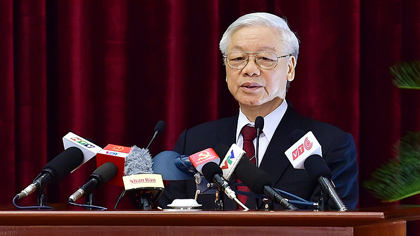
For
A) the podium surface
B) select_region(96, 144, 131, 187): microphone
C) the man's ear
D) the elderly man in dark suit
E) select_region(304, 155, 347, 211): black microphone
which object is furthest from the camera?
the man's ear

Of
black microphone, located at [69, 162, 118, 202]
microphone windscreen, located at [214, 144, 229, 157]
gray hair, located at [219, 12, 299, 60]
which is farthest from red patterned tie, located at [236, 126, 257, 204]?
black microphone, located at [69, 162, 118, 202]

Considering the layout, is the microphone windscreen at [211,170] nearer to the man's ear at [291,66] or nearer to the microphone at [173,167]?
the microphone at [173,167]

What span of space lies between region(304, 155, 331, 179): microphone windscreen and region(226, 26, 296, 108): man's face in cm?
90

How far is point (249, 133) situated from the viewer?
2371 mm

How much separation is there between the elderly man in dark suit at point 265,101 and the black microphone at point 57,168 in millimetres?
701

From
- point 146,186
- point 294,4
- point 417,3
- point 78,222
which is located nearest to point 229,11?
point 294,4

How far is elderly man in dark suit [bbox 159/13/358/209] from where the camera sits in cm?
231

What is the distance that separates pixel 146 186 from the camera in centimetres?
165

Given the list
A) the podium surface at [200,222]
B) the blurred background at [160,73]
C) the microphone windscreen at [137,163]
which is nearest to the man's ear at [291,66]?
the blurred background at [160,73]

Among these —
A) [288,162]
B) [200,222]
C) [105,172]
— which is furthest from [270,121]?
[200,222]

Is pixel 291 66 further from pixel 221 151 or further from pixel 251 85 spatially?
pixel 221 151

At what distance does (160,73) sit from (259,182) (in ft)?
5.62

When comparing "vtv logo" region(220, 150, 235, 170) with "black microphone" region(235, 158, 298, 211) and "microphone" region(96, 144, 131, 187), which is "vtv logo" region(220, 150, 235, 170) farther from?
"microphone" region(96, 144, 131, 187)

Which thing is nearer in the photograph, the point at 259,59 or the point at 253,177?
the point at 253,177
